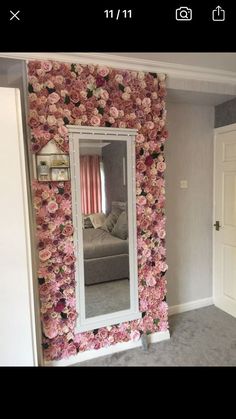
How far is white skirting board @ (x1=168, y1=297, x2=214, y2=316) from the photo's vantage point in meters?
2.91

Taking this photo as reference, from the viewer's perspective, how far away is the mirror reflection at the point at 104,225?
2.09m

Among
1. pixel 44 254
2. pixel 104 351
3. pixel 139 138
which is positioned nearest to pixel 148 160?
pixel 139 138

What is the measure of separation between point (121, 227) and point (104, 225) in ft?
0.49

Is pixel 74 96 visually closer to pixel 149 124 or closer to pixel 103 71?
pixel 103 71

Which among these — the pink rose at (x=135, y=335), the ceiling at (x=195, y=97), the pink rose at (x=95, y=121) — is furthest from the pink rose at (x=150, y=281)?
the ceiling at (x=195, y=97)

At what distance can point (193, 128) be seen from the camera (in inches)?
113

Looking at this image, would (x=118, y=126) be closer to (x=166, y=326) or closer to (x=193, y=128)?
(x=193, y=128)

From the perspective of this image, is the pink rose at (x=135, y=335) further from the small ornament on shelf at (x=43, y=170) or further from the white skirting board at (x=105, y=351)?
the small ornament on shelf at (x=43, y=170)

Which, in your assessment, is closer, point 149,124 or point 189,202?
point 149,124

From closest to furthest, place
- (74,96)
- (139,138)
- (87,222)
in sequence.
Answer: (74,96) < (87,222) < (139,138)

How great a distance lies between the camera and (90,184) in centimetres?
210

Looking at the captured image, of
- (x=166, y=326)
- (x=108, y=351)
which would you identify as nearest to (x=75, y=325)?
(x=108, y=351)
